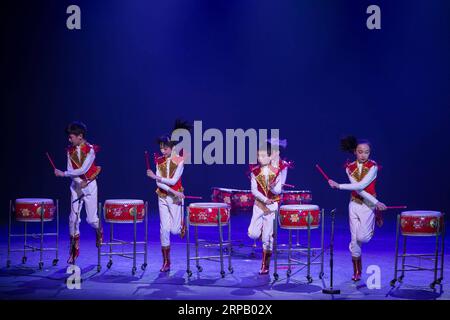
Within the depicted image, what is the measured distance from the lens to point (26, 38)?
9352 mm

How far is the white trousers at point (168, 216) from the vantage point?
573cm

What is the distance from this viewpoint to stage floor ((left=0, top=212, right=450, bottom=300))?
4.74 meters

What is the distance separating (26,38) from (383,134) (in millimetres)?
5630

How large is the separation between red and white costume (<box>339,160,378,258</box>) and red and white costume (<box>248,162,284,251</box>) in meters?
0.63

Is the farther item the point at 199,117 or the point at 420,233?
the point at 199,117

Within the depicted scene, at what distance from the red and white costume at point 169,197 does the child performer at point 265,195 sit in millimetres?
691

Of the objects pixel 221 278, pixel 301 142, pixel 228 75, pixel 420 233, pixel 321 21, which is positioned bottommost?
pixel 221 278

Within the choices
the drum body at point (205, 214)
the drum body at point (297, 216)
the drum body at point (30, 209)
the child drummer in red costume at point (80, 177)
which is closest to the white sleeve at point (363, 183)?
the drum body at point (297, 216)

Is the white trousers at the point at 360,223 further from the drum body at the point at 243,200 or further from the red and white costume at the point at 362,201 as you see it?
the drum body at the point at 243,200

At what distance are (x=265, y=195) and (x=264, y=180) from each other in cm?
14

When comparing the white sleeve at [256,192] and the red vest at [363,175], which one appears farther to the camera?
the white sleeve at [256,192]

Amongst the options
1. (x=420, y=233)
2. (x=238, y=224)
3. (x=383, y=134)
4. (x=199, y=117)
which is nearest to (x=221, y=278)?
(x=420, y=233)
